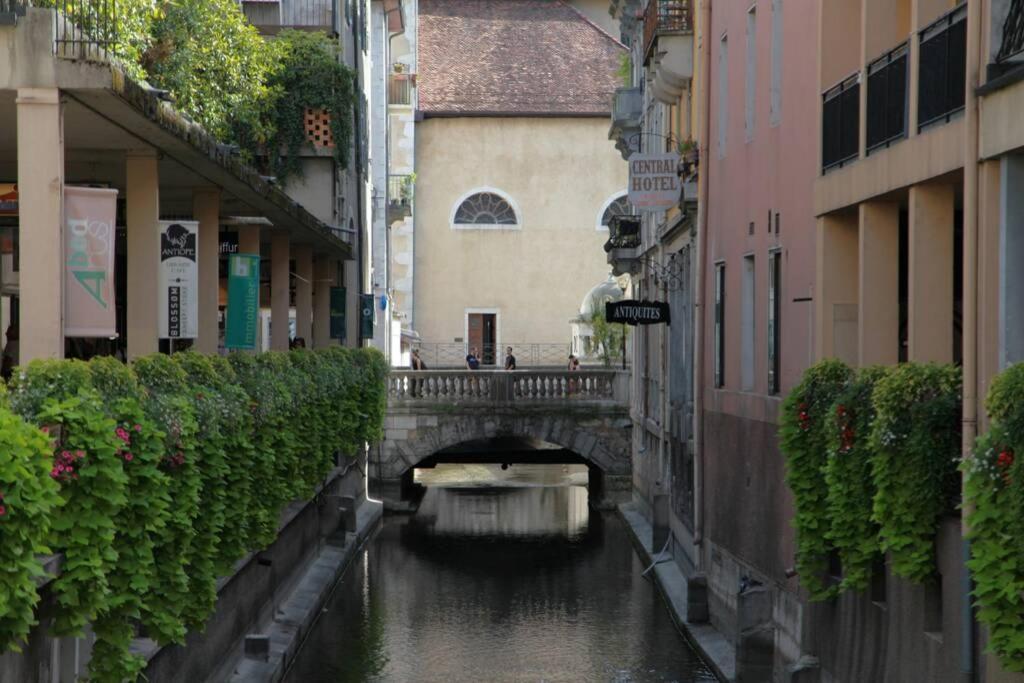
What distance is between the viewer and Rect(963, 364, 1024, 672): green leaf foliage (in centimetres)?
898

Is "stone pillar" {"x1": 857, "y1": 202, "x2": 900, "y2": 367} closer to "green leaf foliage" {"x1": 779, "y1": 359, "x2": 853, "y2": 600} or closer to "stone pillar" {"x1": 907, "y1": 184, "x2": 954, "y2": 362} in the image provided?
"green leaf foliage" {"x1": 779, "y1": 359, "x2": 853, "y2": 600}

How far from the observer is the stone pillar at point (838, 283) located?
15953 millimetres

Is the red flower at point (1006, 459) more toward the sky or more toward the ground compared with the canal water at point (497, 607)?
more toward the sky

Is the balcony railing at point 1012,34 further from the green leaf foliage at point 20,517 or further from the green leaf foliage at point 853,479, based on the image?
the green leaf foliage at point 20,517

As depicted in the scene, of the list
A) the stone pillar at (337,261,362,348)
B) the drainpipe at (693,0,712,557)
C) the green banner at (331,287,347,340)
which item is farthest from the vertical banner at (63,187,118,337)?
the stone pillar at (337,261,362,348)

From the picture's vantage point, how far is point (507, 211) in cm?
6278

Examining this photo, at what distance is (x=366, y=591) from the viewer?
28.8 meters

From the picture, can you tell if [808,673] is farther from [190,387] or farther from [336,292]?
[336,292]

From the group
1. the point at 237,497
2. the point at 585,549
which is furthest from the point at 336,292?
the point at 237,497

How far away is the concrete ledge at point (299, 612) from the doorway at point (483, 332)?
27514mm

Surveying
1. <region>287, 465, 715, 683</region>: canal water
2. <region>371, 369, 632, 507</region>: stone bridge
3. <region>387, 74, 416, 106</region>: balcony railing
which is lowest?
<region>287, 465, 715, 683</region>: canal water

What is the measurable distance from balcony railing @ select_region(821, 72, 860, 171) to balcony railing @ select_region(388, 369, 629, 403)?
25.0 metres

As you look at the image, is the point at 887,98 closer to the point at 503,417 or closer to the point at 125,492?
the point at 125,492

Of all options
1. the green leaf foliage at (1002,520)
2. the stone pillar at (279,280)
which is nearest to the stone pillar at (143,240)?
the green leaf foliage at (1002,520)
